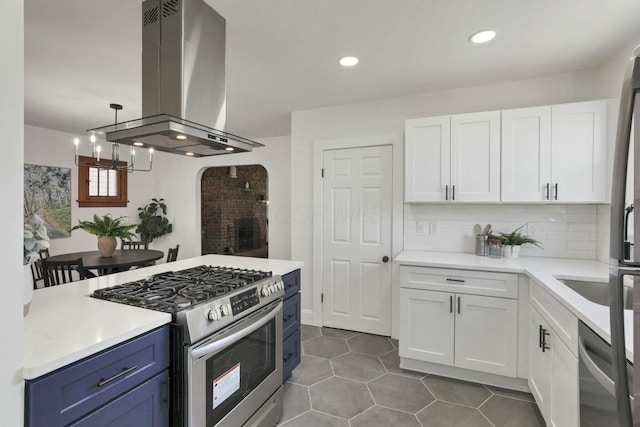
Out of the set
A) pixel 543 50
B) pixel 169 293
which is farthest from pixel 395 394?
pixel 543 50

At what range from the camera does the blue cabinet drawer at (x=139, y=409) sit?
1.09 m

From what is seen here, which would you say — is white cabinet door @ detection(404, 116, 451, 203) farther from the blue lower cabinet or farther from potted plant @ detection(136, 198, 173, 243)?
potted plant @ detection(136, 198, 173, 243)

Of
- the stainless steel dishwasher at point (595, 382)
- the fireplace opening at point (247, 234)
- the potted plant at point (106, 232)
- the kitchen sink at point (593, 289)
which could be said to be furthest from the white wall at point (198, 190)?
the stainless steel dishwasher at point (595, 382)

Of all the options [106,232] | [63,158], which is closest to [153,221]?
[63,158]

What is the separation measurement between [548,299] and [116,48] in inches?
135

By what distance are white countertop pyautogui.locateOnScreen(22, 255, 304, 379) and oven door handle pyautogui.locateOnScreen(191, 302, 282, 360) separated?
195 mm

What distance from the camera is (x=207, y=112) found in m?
1.79

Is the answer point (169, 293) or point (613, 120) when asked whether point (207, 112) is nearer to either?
point (169, 293)

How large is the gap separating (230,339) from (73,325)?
64cm

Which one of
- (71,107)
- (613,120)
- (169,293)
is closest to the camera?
(169,293)

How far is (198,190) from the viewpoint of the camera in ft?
19.1

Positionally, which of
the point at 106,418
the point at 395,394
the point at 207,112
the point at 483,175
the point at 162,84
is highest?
the point at 162,84

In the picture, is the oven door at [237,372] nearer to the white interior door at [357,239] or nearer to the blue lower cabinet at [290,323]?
the blue lower cabinet at [290,323]

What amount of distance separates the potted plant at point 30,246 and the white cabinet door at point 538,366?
2.62 meters
